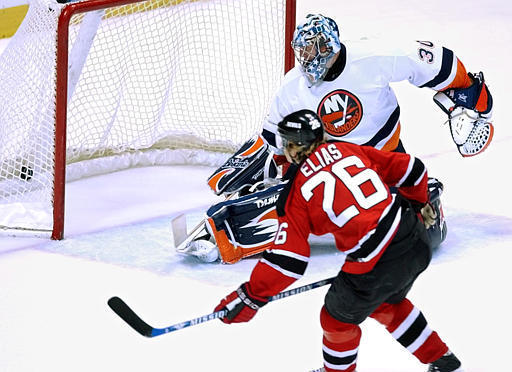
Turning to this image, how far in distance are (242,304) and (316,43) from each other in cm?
110

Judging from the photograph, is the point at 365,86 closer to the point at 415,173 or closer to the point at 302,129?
the point at 415,173

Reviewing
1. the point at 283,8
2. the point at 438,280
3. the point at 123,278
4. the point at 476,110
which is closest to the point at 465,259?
the point at 438,280

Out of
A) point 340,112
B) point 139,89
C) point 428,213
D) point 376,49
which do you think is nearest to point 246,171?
point 340,112

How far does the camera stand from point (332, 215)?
2396 millimetres

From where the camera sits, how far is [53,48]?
148 inches

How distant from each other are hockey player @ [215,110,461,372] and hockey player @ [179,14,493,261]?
2.86ft

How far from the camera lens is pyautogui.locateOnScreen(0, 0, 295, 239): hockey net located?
395cm

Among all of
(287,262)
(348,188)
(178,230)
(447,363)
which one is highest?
(348,188)

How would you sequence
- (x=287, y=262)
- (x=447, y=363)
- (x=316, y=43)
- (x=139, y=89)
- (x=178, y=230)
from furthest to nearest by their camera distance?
(x=139, y=89) → (x=178, y=230) → (x=316, y=43) → (x=447, y=363) → (x=287, y=262)

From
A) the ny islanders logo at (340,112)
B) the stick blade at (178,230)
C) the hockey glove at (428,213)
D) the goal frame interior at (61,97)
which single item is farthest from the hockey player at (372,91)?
the hockey glove at (428,213)

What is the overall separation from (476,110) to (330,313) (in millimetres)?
1348

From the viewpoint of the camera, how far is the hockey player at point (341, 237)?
7.86ft

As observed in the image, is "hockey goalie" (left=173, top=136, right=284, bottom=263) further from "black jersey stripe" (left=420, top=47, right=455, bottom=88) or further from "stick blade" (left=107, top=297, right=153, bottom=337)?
"stick blade" (left=107, top=297, right=153, bottom=337)

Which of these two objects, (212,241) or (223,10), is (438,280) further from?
(223,10)
